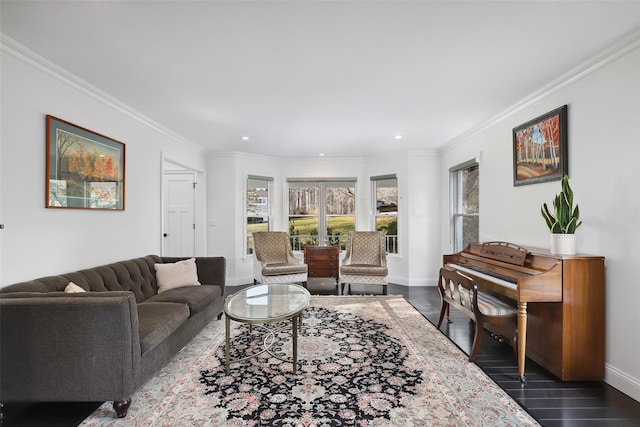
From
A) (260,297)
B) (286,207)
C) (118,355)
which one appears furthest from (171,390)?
(286,207)

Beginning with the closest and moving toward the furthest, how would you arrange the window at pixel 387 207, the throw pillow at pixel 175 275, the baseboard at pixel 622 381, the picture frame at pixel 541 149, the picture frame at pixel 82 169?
the baseboard at pixel 622 381 < the picture frame at pixel 82 169 < the picture frame at pixel 541 149 < the throw pillow at pixel 175 275 < the window at pixel 387 207

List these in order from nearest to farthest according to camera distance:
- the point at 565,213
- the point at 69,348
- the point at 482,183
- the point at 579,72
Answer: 1. the point at 69,348
2. the point at 565,213
3. the point at 579,72
4. the point at 482,183

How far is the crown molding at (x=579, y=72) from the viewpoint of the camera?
2131 millimetres

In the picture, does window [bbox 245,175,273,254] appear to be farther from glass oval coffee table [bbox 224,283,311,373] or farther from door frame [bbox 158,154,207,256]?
glass oval coffee table [bbox 224,283,311,373]

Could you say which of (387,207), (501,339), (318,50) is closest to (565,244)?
(501,339)

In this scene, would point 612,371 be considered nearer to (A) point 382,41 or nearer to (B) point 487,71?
(B) point 487,71

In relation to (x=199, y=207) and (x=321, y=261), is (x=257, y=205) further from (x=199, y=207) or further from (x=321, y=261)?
(x=321, y=261)

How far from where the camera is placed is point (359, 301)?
14.7ft

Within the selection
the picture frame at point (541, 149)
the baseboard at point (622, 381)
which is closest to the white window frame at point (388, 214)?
the picture frame at point (541, 149)

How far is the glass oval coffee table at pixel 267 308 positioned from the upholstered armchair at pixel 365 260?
1.68 meters

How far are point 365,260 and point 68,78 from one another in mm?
4533

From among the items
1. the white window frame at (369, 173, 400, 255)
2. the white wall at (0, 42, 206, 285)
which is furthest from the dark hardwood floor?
the white window frame at (369, 173, 400, 255)

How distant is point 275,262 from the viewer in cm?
542

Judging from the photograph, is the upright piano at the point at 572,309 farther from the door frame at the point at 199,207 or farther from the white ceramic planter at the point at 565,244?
the door frame at the point at 199,207
